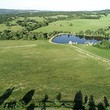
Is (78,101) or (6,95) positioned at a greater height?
(78,101)

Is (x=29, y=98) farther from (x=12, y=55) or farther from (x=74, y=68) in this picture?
(x=12, y=55)


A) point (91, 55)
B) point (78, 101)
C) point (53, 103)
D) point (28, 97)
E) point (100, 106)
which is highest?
point (53, 103)

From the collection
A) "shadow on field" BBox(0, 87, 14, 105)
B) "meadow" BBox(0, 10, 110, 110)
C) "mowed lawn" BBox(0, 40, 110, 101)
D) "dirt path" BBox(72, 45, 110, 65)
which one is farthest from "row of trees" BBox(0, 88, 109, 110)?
"dirt path" BBox(72, 45, 110, 65)

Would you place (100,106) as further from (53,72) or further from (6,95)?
(53,72)

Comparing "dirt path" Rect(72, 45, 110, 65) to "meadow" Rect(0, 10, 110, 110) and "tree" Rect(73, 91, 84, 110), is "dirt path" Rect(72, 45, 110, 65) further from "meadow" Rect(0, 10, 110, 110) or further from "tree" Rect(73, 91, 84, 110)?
"tree" Rect(73, 91, 84, 110)

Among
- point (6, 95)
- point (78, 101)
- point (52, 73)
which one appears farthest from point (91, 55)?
point (6, 95)

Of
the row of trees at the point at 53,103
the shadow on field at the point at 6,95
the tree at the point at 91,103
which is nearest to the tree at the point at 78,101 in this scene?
the row of trees at the point at 53,103

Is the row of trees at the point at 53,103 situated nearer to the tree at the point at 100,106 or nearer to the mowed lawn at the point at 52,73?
the tree at the point at 100,106

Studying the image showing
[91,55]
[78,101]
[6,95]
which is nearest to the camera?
[78,101]

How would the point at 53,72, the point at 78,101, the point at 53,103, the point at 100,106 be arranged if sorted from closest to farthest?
the point at 53,103 < the point at 100,106 < the point at 78,101 < the point at 53,72
